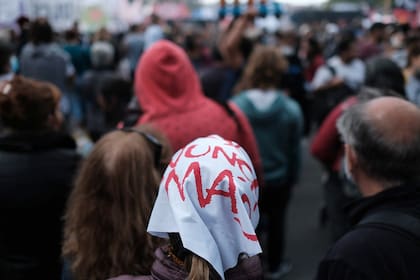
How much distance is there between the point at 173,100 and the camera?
295 centimetres

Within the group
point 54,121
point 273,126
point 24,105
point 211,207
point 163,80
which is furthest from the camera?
point 273,126

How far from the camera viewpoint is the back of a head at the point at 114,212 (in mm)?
1882

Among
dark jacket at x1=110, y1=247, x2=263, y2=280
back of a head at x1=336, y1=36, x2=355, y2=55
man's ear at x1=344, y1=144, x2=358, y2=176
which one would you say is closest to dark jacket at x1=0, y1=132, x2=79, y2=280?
dark jacket at x1=110, y1=247, x2=263, y2=280

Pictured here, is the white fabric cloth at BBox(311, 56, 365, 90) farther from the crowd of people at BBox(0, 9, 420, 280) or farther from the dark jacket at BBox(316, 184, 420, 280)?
the dark jacket at BBox(316, 184, 420, 280)

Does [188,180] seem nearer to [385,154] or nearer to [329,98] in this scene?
[385,154]

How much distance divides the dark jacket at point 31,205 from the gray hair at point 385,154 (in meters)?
1.30

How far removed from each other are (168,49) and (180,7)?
58.5ft

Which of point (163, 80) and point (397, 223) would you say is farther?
point (163, 80)

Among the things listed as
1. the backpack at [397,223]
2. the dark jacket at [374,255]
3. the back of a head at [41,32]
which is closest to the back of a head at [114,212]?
the dark jacket at [374,255]

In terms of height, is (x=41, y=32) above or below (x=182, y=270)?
above

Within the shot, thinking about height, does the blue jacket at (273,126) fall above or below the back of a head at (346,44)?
below

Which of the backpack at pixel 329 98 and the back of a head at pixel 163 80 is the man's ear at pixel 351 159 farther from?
the backpack at pixel 329 98

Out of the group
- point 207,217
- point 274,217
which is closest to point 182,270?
point 207,217

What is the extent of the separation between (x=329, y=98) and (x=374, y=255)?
3849 millimetres
